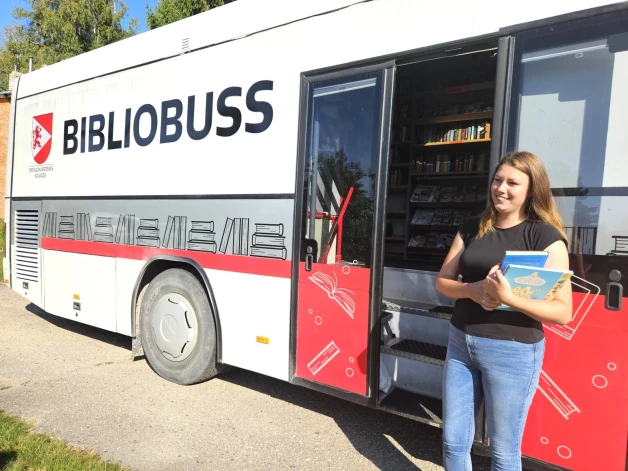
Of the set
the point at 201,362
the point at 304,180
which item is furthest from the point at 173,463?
the point at 304,180

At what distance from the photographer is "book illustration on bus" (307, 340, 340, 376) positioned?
10.7 feet

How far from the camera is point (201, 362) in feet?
13.5

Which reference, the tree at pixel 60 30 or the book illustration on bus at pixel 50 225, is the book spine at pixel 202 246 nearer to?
the book illustration on bus at pixel 50 225

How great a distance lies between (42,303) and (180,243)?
8.83 ft

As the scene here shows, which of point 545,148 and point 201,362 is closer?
point 545,148

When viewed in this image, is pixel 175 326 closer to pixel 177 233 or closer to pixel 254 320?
pixel 177 233

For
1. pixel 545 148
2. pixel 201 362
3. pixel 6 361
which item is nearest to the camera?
pixel 545 148

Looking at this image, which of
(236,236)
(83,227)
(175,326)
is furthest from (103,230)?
(236,236)

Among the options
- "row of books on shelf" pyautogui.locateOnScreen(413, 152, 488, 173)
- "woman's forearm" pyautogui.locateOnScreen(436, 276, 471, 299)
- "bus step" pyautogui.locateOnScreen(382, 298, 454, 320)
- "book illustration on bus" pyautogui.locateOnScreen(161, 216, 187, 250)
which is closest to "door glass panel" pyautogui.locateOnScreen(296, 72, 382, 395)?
"bus step" pyautogui.locateOnScreen(382, 298, 454, 320)

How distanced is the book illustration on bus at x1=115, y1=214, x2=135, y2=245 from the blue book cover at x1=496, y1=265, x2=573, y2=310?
3.67 meters

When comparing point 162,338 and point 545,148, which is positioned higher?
point 545,148

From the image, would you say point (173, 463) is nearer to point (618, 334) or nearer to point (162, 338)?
point (162, 338)

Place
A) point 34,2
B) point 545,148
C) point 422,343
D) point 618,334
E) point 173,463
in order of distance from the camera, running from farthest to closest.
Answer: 1. point 34,2
2. point 422,343
3. point 173,463
4. point 545,148
5. point 618,334

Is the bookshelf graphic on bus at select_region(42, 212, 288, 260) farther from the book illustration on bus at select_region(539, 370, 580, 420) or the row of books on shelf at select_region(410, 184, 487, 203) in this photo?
the row of books on shelf at select_region(410, 184, 487, 203)
